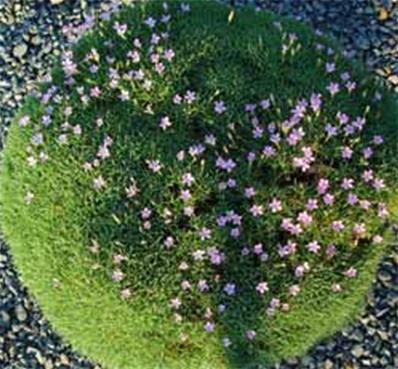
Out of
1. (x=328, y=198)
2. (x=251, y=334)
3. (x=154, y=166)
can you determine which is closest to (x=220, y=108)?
(x=154, y=166)

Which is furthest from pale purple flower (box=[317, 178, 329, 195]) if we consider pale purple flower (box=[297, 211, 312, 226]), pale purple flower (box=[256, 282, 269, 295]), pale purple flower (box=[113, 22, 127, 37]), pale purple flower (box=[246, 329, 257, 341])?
pale purple flower (box=[113, 22, 127, 37])

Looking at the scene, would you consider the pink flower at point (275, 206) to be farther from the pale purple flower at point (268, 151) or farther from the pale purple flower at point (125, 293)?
the pale purple flower at point (125, 293)

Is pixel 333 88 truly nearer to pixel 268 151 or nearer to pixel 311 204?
pixel 268 151

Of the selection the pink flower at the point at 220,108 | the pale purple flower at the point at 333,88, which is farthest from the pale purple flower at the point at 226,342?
the pale purple flower at the point at 333,88

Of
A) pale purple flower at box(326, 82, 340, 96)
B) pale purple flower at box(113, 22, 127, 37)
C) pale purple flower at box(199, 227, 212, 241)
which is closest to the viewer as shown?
pale purple flower at box(199, 227, 212, 241)

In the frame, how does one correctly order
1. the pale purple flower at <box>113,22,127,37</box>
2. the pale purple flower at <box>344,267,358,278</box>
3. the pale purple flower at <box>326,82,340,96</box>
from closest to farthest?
the pale purple flower at <box>344,267,358,278</box>, the pale purple flower at <box>326,82,340,96</box>, the pale purple flower at <box>113,22,127,37</box>

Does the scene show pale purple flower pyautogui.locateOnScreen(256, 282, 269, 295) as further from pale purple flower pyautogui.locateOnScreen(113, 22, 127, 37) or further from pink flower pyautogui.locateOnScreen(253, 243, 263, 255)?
pale purple flower pyautogui.locateOnScreen(113, 22, 127, 37)

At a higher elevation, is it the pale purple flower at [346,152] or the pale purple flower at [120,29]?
the pale purple flower at [120,29]

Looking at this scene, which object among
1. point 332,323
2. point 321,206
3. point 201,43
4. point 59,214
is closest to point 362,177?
point 321,206

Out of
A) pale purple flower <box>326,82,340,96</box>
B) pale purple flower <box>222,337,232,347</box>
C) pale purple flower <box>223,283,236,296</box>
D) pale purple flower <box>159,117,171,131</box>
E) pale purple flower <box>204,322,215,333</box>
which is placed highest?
pale purple flower <box>326,82,340,96</box>
